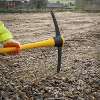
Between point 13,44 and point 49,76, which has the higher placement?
point 13,44

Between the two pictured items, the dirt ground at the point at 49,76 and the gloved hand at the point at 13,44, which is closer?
the gloved hand at the point at 13,44

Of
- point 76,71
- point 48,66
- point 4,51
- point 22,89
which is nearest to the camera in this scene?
point 4,51

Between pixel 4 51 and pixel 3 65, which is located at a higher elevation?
pixel 4 51

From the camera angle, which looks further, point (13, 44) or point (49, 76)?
point (49, 76)

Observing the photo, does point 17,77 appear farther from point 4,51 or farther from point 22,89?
point 4,51

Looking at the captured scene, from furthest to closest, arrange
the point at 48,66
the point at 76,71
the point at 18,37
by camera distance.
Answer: the point at 18,37, the point at 48,66, the point at 76,71

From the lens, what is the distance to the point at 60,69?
691 centimetres

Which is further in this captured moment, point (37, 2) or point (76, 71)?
point (37, 2)

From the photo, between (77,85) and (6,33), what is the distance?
155 centimetres

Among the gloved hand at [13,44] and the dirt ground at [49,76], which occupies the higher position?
the gloved hand at [13,44]

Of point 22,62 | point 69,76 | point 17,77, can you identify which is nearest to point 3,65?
point 22,62

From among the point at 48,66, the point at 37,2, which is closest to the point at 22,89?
the point at 48,66

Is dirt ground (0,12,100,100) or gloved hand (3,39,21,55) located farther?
dirt ground (0,12,100,100)

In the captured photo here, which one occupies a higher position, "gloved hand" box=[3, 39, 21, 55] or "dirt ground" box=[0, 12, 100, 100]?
"gloved hand" box=[3, 39, 21, 55]
